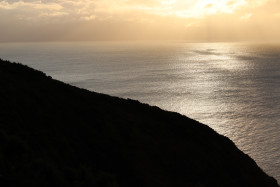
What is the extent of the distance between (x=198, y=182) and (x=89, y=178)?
9737mm

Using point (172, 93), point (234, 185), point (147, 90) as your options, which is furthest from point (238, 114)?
point (234, 185)

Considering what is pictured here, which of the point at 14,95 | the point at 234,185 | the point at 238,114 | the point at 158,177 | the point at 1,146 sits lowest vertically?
the point at 238,114

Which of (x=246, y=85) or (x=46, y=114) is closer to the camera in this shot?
(x=46, y=114)

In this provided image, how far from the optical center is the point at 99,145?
19078 millimetres

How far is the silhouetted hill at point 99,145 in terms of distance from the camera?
1302 centimetres

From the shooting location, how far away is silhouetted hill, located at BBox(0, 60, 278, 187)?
42.7ft

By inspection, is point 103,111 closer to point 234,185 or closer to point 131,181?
point 131,181

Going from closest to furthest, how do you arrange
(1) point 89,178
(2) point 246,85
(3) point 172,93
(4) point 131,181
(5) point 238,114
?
1. (1) point 89,178
2. (4) point 131,181
3. (5) point 238,114
4. (3) point 172,93
5. (2) point 246,85

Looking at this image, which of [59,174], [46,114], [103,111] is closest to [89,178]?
[59,174]

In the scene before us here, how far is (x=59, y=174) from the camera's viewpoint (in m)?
12.4

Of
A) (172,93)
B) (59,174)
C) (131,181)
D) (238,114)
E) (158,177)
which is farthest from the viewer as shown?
(172,93)

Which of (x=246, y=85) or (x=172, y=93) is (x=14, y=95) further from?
(x=246, y=85)

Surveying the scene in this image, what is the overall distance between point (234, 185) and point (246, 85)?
121m

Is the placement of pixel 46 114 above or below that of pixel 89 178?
above
